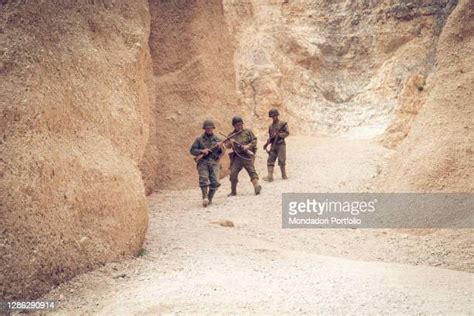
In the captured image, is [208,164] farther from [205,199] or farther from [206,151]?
[205,199]

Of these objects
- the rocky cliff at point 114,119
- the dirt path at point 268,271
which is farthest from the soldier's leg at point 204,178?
the rocky cliff at point 114,119

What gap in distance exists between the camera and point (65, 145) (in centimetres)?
502

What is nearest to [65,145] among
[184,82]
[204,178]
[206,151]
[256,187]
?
[206,151]

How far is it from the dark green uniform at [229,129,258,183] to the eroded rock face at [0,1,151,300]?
3.26m

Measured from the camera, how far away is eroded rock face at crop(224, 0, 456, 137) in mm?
16891

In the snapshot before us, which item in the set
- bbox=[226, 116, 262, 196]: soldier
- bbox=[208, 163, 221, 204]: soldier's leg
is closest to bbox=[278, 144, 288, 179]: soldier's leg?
bbox=[226, 116, 262, 196]: soldier

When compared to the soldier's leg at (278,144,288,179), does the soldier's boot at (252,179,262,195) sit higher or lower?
lower

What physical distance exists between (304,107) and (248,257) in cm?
1262

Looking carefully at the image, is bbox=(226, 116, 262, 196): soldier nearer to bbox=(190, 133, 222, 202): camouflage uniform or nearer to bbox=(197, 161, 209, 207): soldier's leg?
bbox=(190, 133, 222, 202): camouflage uniform

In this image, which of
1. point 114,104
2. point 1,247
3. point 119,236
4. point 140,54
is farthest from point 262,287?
point 140,54

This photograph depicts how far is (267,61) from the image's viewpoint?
671 inches

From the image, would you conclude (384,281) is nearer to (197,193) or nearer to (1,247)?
(1,247)

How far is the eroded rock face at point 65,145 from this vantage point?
170 inches

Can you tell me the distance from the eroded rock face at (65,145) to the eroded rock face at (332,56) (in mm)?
10042
